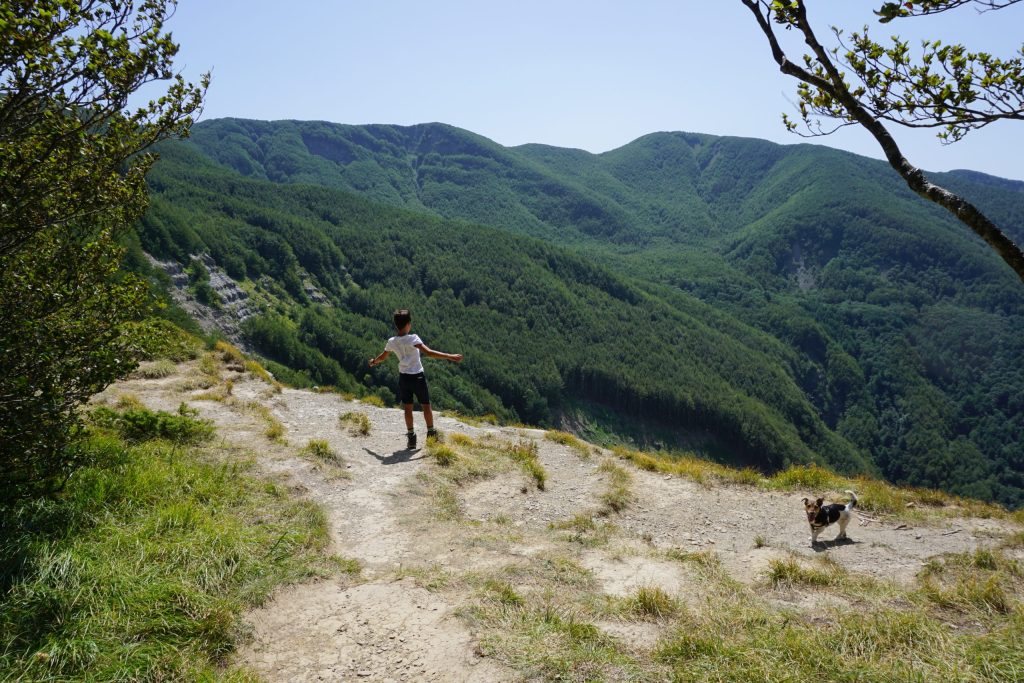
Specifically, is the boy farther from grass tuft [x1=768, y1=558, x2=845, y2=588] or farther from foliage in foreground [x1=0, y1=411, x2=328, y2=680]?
grass tuft [x1=768, y1=558, x2=845, y2=588]

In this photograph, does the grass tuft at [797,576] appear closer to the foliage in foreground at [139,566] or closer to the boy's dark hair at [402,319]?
the foliage in foreground at [139,566]

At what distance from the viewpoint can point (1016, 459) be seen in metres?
158

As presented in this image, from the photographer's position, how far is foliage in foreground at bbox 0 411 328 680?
4.19 m

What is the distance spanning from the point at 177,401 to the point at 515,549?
10.3m

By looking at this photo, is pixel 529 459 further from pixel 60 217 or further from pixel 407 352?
pixel 60 217

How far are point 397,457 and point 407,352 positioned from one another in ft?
7.16

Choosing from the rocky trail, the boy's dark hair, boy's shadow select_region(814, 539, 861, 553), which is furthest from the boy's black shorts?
boy's shadow select_region(814, 539, 861, 553)

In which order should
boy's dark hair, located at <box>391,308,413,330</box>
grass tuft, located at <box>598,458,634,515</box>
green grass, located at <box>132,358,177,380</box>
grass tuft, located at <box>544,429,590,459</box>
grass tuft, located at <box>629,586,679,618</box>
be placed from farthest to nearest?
green grass, located at <box>132,358,177,380</box> < grass tuft, located at <box>544,429,590,459</box> < boy's dark hair, located at <box>391,308,413,330</box> < grass tuft, located at <box>598,458,634,515</box> < grass tuft, located at <box>629,586,679,618</box>

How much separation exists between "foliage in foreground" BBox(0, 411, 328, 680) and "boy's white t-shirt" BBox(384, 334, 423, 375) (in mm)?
3821

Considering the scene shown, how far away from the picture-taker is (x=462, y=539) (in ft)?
24.7

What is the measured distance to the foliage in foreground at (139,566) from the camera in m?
4.19

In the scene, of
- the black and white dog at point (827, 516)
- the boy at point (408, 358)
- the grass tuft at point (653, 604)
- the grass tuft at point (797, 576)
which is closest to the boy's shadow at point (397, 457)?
the boy at point (408, 358)

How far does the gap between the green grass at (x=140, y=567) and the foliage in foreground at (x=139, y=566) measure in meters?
0.01

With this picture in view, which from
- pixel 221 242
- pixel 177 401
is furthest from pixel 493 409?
pixel 177 401
